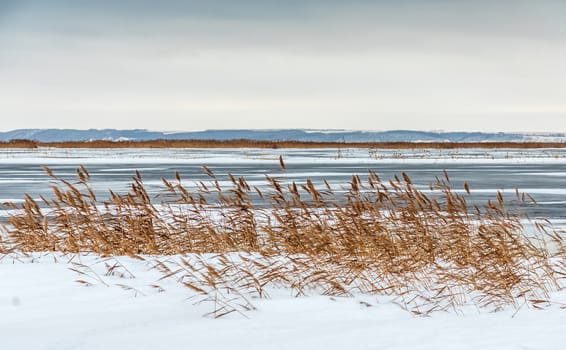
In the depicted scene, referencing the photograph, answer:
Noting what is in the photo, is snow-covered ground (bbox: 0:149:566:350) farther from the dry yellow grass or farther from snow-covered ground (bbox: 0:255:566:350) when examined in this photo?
the dry yellow grass

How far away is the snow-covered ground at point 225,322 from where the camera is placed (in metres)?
5.18

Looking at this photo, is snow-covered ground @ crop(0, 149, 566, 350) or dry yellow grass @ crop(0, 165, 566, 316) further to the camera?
dry yellow grass @ crop(0, 165, 566, 316)

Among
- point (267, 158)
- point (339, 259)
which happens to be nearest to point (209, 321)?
point (339, 259)

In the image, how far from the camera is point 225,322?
5816 mm

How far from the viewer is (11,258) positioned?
29.0ft

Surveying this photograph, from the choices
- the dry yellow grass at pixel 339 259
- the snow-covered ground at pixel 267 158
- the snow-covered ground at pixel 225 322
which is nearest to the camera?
the snow-covered ground at pixel 225 322

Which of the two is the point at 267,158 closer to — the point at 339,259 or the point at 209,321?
the point at 339,259

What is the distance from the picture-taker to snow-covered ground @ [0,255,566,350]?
5184 millimetres

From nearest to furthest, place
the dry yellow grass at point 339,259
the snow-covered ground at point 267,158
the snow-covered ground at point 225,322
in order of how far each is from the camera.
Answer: the snow-covered ground at point 225,322, the dry yellow grass at point 339,259, the snow-covered ground at point 267,158

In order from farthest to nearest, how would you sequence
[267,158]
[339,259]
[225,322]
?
[267,158] → [339,259] → [225,322]

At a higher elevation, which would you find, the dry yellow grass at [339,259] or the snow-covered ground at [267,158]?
the dry yellow grass at [339,259]

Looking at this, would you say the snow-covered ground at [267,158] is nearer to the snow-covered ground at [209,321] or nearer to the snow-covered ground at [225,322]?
the snow-covered ground at [209,321]

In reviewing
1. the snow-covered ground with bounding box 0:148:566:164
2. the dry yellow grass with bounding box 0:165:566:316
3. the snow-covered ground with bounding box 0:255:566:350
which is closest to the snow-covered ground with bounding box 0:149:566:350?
the snow-covered ground with bounding box 0:255:566:350

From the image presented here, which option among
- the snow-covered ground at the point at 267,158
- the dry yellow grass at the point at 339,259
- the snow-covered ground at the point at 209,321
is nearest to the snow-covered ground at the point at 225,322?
the snow-covered ground at the point at 209,321
